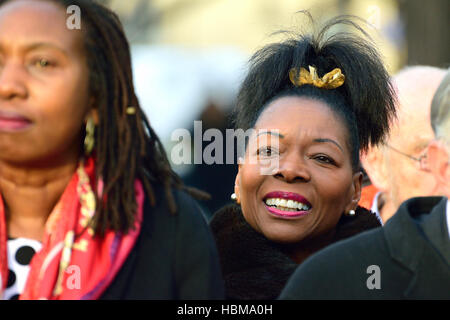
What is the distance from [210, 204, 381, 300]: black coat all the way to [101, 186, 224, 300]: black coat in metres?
0.77

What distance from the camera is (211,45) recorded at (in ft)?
41.3

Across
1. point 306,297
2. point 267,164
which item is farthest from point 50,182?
point 267,164

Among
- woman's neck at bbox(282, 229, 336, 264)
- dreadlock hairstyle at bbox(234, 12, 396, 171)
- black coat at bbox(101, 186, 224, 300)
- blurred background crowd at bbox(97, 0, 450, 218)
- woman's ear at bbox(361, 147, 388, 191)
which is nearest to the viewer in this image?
black coat at bbox(101, 186, 224, 300)

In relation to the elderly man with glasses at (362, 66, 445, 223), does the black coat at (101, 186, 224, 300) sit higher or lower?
lower

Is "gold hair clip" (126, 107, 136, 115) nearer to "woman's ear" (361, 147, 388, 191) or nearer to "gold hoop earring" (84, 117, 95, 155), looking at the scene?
"gold hoop earring" (84, 117, 95, 155)

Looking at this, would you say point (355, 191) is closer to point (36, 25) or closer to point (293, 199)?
point (293, 199)

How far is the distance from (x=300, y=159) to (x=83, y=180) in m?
1.26

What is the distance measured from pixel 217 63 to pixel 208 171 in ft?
11.3

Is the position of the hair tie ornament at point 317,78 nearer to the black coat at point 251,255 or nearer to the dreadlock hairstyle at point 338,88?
the dreadlock hairstyle at point 338,88

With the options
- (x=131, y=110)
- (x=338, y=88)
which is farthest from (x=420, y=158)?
(x=131, y=110)

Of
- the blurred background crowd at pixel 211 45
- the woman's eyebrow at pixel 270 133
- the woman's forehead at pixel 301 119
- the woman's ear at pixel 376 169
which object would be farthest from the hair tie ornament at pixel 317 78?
the blurred background crowd at pixel 211 45

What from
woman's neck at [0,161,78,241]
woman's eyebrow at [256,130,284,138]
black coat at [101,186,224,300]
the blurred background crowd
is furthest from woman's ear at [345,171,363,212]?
the blurred background crowd

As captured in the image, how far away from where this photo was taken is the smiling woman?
410cm

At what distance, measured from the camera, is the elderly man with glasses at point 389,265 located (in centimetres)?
324
